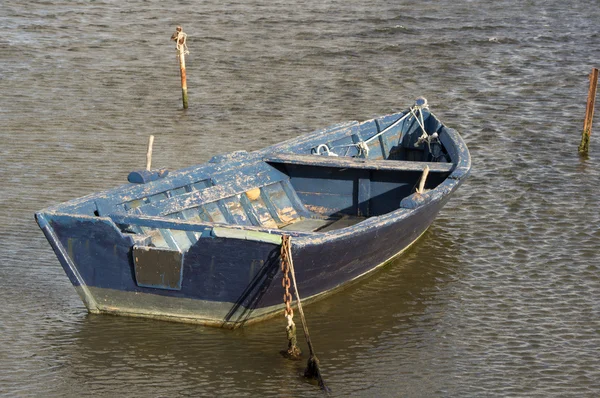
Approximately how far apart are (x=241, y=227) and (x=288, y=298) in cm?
84

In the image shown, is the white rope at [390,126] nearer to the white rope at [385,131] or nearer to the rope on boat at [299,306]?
the white rope at [385,131]

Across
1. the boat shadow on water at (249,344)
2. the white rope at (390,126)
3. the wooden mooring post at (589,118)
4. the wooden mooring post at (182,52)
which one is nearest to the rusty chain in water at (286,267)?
the boat shadow on water at (249,344)

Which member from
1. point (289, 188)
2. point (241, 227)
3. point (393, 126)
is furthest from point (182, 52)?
point (241, 227)

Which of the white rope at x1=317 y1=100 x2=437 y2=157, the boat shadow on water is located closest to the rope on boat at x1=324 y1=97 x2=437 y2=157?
the white rope at x1=317 y1=100 x2=437 y2=157

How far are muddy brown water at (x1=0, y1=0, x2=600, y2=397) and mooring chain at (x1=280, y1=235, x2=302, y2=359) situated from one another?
0.66ft

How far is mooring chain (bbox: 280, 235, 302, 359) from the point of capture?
9.48m

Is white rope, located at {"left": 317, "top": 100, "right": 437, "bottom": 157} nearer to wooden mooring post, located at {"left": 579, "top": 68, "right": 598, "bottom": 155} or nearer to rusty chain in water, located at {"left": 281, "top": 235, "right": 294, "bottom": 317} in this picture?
wooden mooring post, located at {"left": 579, "top": 68, "right": 598, "bottom": 155}

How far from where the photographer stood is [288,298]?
32.1 ft

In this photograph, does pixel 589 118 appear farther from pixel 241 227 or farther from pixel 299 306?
pixel 299 306

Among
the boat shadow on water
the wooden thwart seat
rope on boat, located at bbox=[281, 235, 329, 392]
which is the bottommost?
the boat shadow on water

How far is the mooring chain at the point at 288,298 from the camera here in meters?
9.48

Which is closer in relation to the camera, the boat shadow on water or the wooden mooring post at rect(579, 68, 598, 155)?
the boat shadow on water

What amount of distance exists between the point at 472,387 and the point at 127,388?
319 cm

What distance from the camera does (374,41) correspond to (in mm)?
25797
